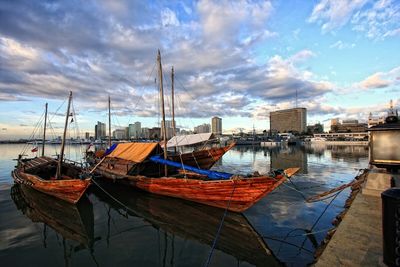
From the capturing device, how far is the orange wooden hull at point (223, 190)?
12773 mm

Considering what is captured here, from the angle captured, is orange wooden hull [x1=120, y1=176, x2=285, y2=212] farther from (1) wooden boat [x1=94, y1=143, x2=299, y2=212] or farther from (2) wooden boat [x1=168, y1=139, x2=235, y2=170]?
(2) wooden boat [x1=168, y1=139, x2=235, y2=170]

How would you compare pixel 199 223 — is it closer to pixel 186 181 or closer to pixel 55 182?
pixel 186 181

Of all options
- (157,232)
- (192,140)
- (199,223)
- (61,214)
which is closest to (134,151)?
(61,214)

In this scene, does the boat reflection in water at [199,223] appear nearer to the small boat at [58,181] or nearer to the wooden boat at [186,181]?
the wooden boat at [186,181]

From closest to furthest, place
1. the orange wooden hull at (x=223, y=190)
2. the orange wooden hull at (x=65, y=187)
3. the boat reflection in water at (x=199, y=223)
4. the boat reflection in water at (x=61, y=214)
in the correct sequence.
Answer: the boat reflection in water at (x=199, y=223)
the boat reflection in water at (x=61, y=214)
the orange wooden hull at (x=223, y=190)
the orange wooden hull at (x=65, y=187)

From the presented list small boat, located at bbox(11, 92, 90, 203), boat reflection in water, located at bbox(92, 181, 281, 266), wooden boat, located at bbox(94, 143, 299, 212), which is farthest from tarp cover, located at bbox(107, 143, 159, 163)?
small boat, located at bbox(11, 92, 90, 203)

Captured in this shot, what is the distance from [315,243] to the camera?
999cm

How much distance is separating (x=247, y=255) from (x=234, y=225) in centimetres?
300

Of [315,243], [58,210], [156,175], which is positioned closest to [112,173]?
[156,175]

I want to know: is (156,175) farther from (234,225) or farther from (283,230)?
(283,230)

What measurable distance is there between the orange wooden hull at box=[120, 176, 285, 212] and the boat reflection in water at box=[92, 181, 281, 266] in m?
0.54

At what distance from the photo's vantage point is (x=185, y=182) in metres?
15.4

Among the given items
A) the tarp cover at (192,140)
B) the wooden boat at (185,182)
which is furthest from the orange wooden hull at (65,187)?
the tarp cover at (192,140)

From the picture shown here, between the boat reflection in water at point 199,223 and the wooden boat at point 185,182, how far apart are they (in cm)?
61
